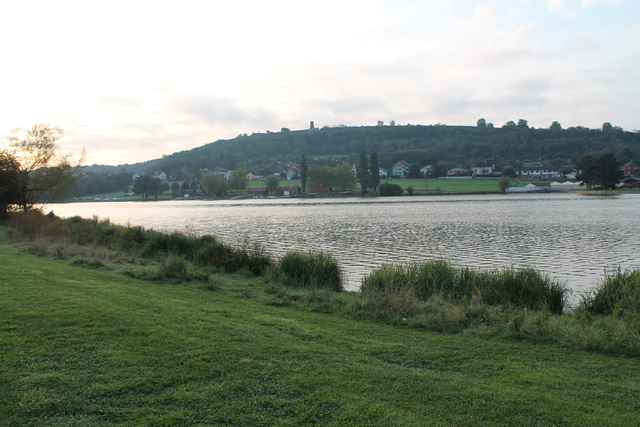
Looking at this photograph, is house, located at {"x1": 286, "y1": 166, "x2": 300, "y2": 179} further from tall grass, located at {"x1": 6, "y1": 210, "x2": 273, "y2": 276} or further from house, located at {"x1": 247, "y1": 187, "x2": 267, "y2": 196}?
tall grass, located at {"x1": 6, "y1": 210, "x2": 273, "y2": 276}

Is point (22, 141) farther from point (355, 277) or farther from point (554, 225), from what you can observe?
point (554, 225)

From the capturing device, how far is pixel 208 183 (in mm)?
140875

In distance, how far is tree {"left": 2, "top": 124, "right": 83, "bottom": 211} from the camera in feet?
117

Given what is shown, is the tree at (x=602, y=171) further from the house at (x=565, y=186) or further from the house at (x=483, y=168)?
the house at (x=483, y=168)

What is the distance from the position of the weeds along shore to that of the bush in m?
0.04

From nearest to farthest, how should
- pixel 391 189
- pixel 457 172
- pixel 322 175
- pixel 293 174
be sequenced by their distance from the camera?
pixel 391 189, pixel 322 175, pixel 457 172, pixel 293 174

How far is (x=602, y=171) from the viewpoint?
343 ft

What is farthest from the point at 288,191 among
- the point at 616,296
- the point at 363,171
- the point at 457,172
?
the point at 616,296

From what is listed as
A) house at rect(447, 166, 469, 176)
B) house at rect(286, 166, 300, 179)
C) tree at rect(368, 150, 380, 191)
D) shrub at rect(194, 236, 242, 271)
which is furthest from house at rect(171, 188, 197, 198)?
shrub at rect(194, 236, 242, 271)

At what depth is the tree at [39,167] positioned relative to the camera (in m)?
35.7

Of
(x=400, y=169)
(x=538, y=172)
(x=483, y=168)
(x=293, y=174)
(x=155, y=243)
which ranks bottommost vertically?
(x=155, y=243)

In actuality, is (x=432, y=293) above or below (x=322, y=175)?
below

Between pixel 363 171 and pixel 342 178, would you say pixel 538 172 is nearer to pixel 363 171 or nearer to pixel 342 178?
pixel 342 178

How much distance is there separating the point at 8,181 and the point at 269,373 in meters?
36.5
